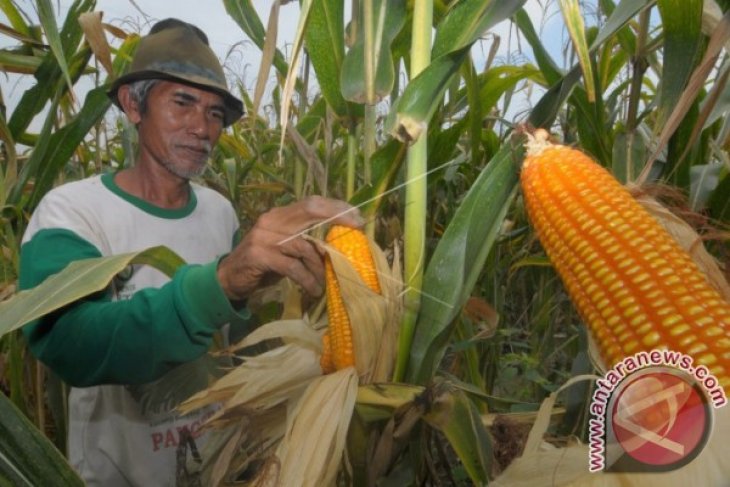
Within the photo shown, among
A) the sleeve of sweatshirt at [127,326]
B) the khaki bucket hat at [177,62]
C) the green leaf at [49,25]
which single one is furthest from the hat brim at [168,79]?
the sleeve of sweatshirt at [127,326]

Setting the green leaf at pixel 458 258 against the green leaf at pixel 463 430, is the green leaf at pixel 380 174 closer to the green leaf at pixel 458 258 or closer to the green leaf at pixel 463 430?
the green leaf at pixel 458 258

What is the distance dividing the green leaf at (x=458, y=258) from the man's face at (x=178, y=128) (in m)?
0.96

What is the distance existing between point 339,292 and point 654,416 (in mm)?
484

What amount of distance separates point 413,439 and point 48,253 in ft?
2.53

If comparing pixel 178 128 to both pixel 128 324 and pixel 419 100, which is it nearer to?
pixel 128 324

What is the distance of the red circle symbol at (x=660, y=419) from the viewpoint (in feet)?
1.50

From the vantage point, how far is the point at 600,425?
0.52 meters

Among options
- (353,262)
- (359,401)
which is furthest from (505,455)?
(353,262)

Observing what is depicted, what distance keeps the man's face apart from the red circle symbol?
1350mm

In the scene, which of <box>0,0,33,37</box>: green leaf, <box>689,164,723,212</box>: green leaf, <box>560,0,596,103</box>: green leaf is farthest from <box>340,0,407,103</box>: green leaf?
<box>0,0,33,37</box>: green leaf

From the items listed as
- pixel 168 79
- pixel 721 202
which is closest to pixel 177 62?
pixel 168 79

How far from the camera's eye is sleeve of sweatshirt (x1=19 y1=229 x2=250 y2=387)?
105cm

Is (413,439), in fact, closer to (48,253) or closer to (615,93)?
(48,253)

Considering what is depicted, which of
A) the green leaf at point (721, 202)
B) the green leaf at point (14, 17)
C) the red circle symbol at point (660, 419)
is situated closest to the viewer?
the red circle symbol at point (660, 419)
